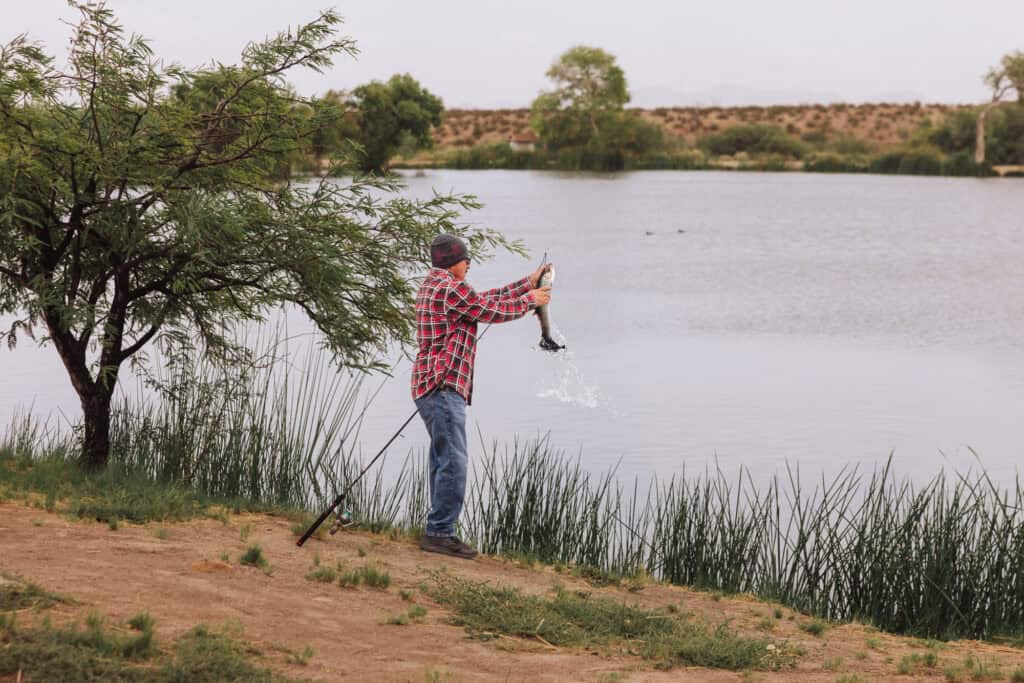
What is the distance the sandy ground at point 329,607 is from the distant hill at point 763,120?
99687mm

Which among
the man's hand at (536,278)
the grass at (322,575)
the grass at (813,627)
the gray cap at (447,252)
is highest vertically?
the gray cap at (447,252)

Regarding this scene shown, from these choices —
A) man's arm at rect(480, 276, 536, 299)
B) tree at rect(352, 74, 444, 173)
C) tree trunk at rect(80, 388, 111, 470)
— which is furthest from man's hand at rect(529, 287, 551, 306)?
tree at rect(352, 74, 444, 173)

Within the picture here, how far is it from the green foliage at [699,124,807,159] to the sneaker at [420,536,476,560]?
269 feet

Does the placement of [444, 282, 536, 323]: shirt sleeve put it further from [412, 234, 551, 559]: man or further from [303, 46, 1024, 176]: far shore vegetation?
[303, 46, 1024, 176]: far shore vegetation

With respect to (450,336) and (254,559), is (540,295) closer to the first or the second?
(450,336)

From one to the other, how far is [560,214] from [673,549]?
126ft

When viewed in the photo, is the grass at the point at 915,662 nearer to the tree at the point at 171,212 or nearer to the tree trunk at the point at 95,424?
the tree at the point at 171,212

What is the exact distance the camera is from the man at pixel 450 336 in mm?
8133

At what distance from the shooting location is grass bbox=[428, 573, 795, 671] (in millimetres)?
6691

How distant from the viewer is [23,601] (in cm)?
595

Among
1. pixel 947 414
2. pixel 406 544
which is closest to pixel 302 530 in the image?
pixel 406 544

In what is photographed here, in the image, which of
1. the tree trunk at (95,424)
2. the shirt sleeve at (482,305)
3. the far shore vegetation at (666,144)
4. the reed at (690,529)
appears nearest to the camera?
the shirt sleeve at (482,305)

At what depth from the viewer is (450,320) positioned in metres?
8.17

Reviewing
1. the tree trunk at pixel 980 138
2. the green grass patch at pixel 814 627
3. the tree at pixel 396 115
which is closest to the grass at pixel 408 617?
the green grass patch at pixel 814 627
